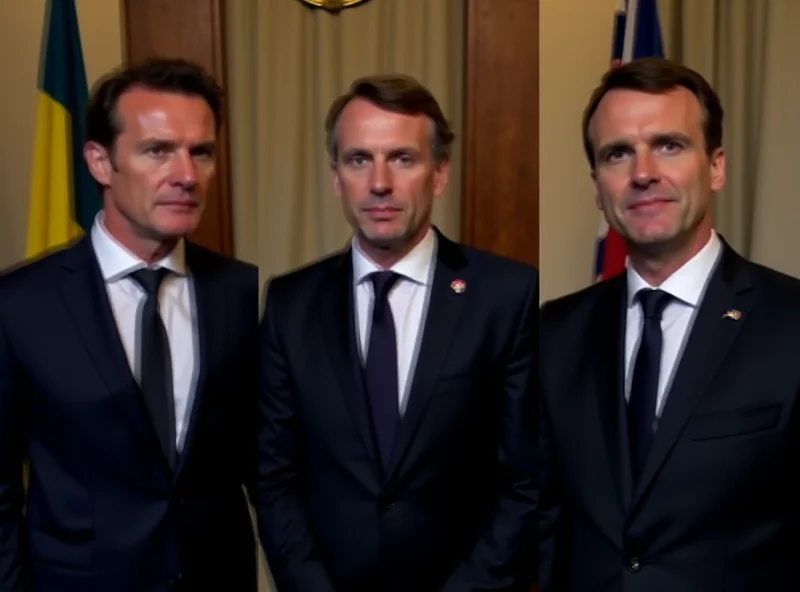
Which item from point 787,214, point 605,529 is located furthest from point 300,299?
point 787,214

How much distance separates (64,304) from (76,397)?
19cm

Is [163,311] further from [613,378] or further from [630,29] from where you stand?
[630,29]

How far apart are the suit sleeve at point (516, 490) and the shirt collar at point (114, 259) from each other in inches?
29.1

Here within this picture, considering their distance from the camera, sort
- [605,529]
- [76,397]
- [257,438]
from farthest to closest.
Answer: [257,438], [76,397], [605,529]

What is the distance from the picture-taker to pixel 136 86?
1.75m

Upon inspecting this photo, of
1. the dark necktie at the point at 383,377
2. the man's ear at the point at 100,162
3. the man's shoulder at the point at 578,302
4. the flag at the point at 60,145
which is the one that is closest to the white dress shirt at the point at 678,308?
the man's shoulder at the point at 578,302

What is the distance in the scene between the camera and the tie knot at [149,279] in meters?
1.69

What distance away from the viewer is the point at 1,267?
276 cm

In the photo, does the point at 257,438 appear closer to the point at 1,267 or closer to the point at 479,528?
the point at 479,528

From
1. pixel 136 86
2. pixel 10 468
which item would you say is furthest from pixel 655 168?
pixel 10 468

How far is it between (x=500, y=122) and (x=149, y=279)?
1.68 m

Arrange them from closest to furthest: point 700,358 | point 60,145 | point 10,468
Result: point 700,358, point 10,468, point 60,145

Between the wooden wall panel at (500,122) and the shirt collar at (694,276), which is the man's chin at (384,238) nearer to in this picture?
the shirt collar at (694,276)

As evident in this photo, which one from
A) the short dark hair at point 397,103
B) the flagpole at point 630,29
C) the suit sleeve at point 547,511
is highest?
the flagpole at point 630,29
